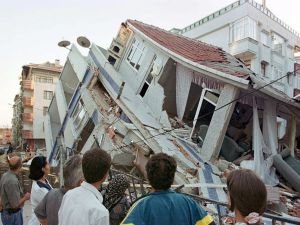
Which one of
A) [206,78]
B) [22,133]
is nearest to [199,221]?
[206,78]

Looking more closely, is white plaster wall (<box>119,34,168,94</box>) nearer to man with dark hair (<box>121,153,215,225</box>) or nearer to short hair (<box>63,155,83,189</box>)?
short hair (<box>63,155,83,189</box>)

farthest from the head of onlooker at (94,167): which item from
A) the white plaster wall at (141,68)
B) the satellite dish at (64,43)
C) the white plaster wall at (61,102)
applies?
the satellite dish at (64,43)

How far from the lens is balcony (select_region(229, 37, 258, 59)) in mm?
25094

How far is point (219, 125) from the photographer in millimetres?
9953

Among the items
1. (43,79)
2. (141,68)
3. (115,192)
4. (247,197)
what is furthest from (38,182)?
(43,79)

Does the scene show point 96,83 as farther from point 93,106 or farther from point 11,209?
point 11,209

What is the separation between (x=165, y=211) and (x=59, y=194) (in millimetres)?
1192

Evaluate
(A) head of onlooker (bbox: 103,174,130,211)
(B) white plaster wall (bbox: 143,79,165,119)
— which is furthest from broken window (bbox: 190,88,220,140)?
(A) head of onlooker (bbox: 103,174,130,211)

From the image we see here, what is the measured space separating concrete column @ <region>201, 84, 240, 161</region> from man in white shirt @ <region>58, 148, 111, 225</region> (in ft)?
25.0

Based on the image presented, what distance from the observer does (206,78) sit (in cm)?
1114

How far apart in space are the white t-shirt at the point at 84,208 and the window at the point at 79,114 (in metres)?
11.9

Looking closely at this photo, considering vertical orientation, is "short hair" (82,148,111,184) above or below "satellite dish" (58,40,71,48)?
below

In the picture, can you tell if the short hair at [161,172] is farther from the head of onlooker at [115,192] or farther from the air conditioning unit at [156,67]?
the air conditioning unit at [156,67]

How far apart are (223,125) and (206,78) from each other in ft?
6.42
